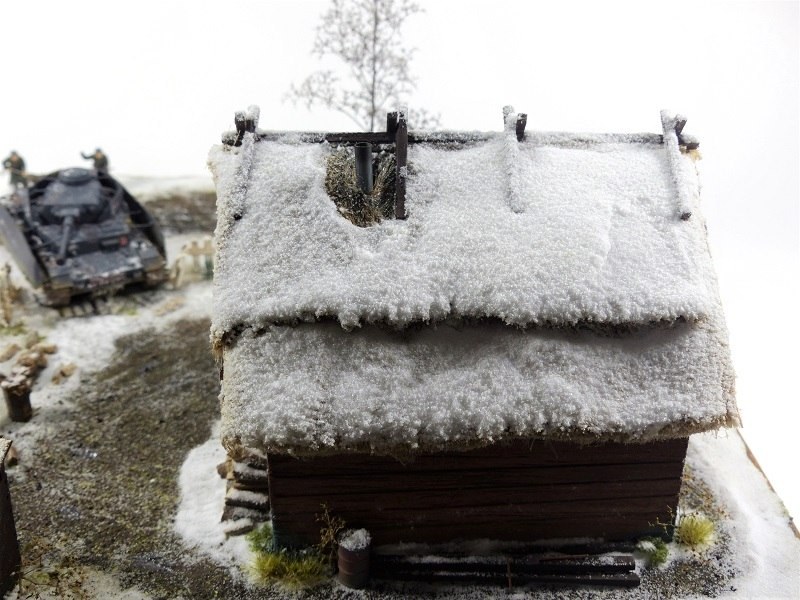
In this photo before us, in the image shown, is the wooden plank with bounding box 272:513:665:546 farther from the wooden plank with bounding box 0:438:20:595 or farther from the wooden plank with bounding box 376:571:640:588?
the wooden plank with bounding box 0:438:20:595

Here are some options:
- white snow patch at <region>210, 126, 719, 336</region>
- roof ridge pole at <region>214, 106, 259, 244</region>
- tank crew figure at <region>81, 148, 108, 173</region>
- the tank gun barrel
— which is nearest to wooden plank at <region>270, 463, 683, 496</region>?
white snow patch at <region>210, 126, 719, 336</region>

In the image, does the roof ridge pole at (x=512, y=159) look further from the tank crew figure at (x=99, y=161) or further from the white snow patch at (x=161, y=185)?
the white snow patch at (x=161, y=185)

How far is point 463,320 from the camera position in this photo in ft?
20.2

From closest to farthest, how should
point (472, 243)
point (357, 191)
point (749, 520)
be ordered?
point (472, 243) → point (357, 191) → point (749, 520)

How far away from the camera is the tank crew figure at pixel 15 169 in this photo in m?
13.9

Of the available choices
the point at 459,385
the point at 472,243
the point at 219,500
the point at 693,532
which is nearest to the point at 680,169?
the point at 472,243

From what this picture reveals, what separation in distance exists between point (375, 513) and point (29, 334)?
7.11m

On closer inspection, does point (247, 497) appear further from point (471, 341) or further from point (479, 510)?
point (471, 341)

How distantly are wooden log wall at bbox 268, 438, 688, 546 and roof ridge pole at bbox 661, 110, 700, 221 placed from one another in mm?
2177

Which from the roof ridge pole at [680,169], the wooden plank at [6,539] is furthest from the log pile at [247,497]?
the roof ridge pole at [680,169]

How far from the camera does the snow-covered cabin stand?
229 inches

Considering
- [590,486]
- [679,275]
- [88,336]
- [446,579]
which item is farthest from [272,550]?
[88,336]

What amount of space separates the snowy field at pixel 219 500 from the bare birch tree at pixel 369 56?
4.99 metres

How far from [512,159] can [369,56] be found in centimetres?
670
